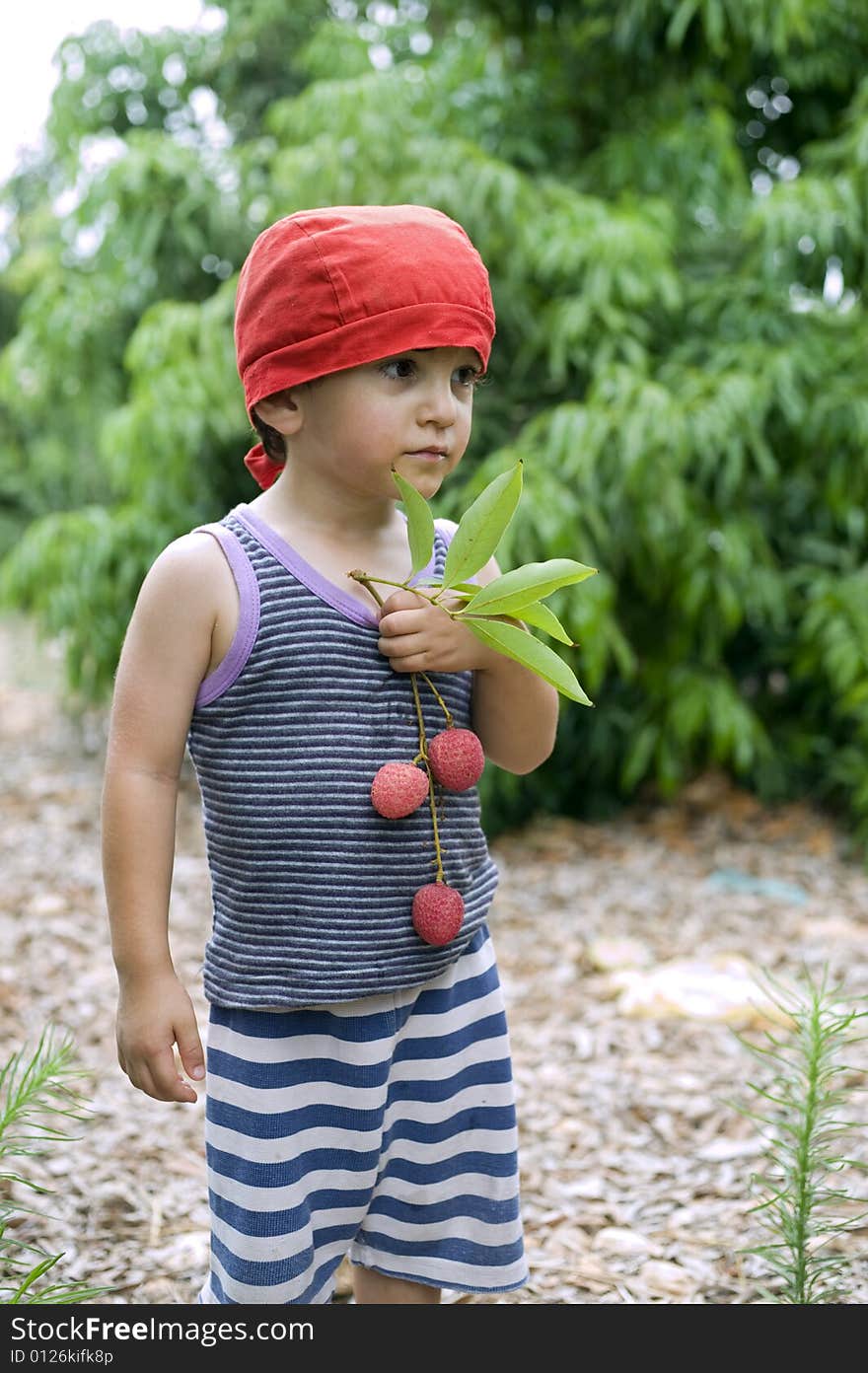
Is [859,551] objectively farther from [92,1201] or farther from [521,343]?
[92,1201]

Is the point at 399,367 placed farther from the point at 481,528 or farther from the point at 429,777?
the point at 429,777

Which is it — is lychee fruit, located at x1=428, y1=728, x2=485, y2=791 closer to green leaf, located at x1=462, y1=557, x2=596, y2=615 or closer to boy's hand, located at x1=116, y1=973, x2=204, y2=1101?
green leaf, located at x1=462, y1=557, x2=596, y2=615

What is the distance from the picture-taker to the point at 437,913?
1.24 meters

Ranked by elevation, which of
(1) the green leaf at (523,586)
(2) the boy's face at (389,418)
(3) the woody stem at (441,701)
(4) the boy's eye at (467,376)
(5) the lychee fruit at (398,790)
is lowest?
(5) the lychee fruit at (398,790)

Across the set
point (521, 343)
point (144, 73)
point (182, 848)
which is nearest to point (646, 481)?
point (521, 343)

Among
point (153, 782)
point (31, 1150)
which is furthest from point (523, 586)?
point (31, 1150)

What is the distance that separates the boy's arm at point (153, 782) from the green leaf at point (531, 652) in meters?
0.26

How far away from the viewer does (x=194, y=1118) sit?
2.30 metres

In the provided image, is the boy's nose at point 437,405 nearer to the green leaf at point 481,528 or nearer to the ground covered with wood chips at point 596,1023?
the green leaf at point 481,528

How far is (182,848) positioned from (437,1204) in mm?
2738

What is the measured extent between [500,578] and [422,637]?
0.10m

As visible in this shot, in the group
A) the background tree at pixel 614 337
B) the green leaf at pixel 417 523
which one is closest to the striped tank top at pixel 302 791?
the green leaf at pixel 417 523

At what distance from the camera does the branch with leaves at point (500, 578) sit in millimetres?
1139

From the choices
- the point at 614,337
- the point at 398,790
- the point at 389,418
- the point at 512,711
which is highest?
the point at 614,337
